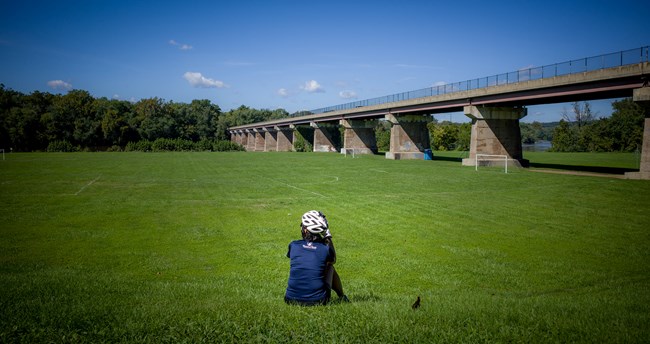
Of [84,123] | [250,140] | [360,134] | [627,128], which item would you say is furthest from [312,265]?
[250,140]

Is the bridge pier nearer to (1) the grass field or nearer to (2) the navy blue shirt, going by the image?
(1) the grass field

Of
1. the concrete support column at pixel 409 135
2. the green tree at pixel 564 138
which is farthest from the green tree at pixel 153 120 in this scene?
the green tree at pixel 564 138

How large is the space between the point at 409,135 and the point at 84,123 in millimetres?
83507

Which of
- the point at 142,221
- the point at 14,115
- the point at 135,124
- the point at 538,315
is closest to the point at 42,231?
the point at 142,221

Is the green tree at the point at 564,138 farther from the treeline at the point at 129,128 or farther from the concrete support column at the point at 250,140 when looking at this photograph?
the concrete support column at the point at 250,140

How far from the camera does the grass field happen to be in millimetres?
5316

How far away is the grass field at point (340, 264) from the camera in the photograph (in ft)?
17.4

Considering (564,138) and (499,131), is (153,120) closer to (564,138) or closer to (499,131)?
(499,131)

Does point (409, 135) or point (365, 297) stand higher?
point (409, 135)

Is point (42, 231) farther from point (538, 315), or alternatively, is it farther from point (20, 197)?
Answer: point (538, 315)

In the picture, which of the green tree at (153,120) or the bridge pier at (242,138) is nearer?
the green tree at (153,120)

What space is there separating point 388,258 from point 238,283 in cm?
436

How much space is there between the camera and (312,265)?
20.1ft

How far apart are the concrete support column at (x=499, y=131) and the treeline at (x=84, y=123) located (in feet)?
265
